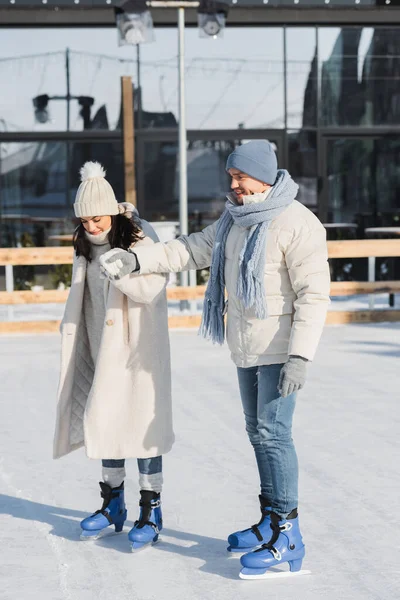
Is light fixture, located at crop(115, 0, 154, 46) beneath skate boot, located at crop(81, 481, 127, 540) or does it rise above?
above

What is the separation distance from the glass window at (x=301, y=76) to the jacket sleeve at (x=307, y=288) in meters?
11.1

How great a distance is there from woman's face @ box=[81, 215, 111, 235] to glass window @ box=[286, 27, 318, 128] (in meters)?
10.8

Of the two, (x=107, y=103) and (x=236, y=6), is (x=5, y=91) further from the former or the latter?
(x=236, y=6)

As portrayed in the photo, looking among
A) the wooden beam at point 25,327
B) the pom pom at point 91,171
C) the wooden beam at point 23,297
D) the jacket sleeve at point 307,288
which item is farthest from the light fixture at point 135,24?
the jacket sleeve at point 307,288

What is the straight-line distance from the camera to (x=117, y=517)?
3863mm

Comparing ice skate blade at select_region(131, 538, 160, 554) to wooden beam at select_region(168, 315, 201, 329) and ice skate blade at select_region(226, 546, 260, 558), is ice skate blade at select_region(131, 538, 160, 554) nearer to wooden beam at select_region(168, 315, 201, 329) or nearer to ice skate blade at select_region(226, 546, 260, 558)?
ice skate blade at select_region(226, 546, 260, 558)

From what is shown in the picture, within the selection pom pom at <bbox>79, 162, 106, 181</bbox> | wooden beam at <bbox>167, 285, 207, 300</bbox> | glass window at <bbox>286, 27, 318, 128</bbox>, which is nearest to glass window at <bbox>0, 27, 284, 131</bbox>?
glass window at <bbox>286, 27, 318, 128</bbox>

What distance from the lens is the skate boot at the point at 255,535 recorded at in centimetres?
351

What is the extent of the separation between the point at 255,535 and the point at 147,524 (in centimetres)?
43

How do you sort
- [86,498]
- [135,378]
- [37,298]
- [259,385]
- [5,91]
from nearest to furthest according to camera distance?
[259,385] < [135,378] < [86,498] < [37,298] < [5,91]

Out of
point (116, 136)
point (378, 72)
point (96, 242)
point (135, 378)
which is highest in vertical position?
point (378, 72)

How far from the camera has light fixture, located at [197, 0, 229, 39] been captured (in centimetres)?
1094

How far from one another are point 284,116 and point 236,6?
1.64 m

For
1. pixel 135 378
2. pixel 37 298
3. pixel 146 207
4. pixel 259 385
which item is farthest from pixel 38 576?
pixel 146 207
